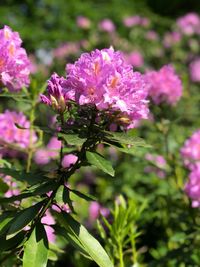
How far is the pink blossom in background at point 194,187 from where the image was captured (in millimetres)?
2182

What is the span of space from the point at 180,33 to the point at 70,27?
195 centimetres

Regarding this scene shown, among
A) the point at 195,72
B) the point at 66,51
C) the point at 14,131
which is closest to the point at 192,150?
the point at 14,131

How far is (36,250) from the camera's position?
1294 mm

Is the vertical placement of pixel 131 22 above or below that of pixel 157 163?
above

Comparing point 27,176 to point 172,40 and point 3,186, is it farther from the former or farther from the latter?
point 172,40

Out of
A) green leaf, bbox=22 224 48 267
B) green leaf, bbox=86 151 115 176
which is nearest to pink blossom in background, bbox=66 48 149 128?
green leaf, bbox=86 151 115 176

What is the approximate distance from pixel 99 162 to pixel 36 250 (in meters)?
0.27

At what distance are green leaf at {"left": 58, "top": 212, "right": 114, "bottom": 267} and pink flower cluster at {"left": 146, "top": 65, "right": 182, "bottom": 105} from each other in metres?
1.20

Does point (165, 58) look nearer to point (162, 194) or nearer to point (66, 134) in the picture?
point (162, 194)

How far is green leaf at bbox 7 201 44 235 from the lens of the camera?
1.26 meters

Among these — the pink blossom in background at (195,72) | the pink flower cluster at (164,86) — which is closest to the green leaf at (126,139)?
the pink flower cluster at (164,86)

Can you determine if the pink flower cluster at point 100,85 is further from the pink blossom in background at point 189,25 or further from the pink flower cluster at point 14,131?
the pink blossom in background at point 189,25

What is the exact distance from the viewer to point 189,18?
7402 mm

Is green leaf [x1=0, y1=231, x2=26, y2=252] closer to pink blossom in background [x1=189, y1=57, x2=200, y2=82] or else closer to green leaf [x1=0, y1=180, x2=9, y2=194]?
green leaf [x1=0, y1=180, x2=9, y2=194]
